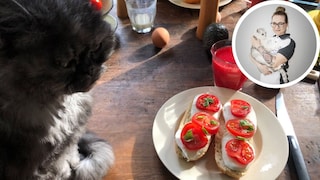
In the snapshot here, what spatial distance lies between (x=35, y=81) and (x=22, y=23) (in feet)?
0.30

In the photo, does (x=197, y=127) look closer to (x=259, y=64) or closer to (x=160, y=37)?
(x=259, y=64)

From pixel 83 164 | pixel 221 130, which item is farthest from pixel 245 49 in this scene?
pixel 83 164

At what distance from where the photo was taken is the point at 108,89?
93 cm

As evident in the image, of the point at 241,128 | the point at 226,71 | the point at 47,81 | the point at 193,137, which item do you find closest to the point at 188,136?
Result: the point at 193,137

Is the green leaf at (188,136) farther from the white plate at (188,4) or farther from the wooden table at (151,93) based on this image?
the white plate at (188,4)

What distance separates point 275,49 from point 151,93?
0.31m

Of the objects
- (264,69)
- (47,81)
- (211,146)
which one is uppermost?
(47,81)

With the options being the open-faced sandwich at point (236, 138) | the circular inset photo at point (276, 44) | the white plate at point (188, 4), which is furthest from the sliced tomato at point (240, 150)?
the white plate at point (188, 4)

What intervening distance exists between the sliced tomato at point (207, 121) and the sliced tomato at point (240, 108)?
0.05m

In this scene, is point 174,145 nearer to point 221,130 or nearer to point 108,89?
point 221,130

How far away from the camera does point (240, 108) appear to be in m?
0.81

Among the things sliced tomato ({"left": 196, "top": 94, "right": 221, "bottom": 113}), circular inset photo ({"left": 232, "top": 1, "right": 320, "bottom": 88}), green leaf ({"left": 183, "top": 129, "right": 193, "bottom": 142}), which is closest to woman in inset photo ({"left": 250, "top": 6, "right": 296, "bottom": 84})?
circular inset photo ({"left": 232, "top": 1, "right": 320, "bottom": 88})

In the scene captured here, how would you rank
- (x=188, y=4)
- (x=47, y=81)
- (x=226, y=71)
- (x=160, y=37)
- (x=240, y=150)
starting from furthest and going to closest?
(x=188, y=4), (x=160, y=37), (x=226, y=71), (x=240, y=150), (x=47, y=81)

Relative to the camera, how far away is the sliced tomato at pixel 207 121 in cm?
79
